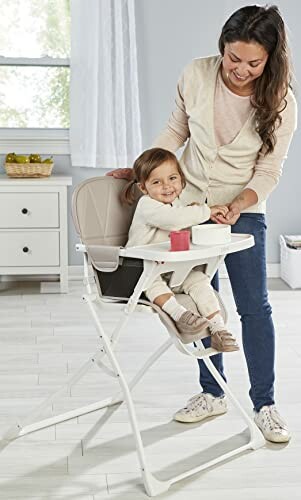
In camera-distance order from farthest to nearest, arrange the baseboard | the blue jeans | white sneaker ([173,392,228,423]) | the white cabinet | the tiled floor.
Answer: the baseboard → the white cabinet → white sneaker ([173,392,228,423]) → the blue jeans → the tiled floor

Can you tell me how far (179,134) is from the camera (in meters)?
2.96

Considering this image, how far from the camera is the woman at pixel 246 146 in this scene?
269cm

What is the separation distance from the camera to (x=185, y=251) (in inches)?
95.3

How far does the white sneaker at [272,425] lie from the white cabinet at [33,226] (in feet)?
7.36

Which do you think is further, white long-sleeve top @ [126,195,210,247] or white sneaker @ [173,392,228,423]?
white sneaker @ [173,392,228,423]

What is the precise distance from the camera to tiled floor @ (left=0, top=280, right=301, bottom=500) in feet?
8.27

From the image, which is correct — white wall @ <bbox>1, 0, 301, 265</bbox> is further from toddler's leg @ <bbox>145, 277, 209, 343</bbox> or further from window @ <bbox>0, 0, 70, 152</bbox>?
toddler's leg @ <bbox>145, 277, 209, 343</bbox>

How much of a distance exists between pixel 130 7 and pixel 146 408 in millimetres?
2720

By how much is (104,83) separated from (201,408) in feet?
8.53

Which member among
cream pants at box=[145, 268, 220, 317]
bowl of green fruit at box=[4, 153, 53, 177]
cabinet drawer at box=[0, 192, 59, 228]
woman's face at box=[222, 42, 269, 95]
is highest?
woman's face at box=[222, 42, 269, 95]

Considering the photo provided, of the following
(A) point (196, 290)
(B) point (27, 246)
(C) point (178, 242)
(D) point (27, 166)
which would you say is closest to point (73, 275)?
(B) point (27, 246)

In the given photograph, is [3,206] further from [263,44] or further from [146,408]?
[263,44]

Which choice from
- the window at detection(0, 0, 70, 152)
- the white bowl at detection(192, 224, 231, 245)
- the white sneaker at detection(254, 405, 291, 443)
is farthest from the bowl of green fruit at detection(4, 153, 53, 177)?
the white bowl at detection(192, 224, 231, 245)

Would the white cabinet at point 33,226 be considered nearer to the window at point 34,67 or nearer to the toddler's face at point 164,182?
the window at point 34,67
